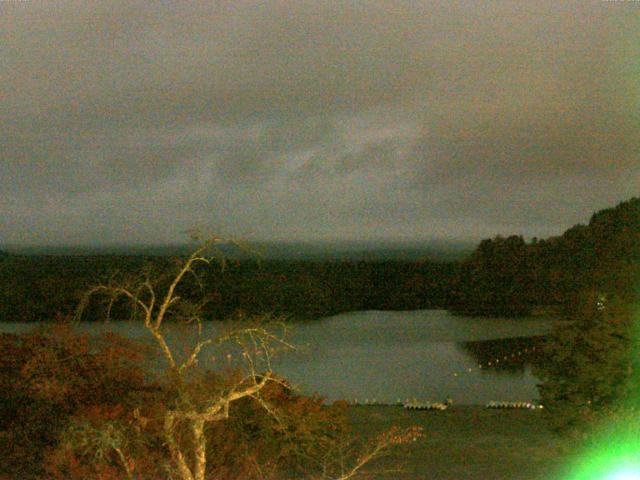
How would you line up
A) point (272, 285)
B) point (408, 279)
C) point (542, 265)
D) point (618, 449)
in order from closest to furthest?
point (618, 449), point (272, 285), point (542, 265), point (408, 279)

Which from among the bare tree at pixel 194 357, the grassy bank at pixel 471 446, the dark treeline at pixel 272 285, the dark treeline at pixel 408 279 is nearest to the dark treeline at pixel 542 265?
the dark treeline at pixel 408 279

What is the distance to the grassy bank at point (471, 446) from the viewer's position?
1145 cm

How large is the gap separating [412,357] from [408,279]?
115 feet

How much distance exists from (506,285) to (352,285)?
14230 mm

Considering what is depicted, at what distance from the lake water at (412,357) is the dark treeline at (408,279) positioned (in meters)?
2.86

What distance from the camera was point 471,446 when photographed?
1360 centimetres

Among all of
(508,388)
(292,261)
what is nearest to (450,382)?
(508,388)

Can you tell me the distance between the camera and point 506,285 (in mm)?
67938

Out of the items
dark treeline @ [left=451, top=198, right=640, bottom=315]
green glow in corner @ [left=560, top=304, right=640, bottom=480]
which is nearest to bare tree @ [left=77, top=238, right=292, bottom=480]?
green glow in corner @ [left=560, top=304, right=640, bottom=480]

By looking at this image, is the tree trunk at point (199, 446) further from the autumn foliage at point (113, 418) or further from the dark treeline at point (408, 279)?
the dark treeline at point (408, 279)

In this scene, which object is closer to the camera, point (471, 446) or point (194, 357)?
point (194, 357)

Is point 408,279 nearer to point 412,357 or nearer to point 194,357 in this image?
point 412,357

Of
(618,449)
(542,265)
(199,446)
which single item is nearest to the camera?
(199,446)

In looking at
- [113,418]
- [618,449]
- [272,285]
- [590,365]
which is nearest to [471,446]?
[590,365]
